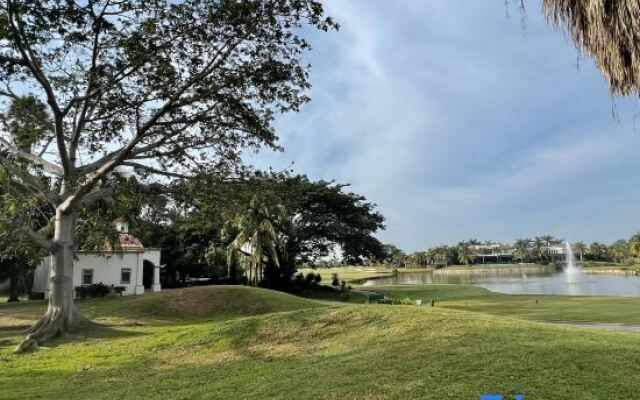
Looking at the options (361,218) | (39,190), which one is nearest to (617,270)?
(361,218)

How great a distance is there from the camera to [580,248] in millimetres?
142625

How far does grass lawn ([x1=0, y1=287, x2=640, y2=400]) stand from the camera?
6.57 metres

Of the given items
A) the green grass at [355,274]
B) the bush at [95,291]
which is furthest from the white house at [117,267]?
the green grass at [355,274]

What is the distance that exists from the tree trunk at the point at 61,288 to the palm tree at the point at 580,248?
490 ft

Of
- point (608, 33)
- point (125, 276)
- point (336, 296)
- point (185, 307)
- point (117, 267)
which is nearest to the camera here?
point (608, 33)

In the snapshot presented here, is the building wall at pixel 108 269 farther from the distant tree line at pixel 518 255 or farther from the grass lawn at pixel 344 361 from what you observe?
the distant tree line at pixel 518 255

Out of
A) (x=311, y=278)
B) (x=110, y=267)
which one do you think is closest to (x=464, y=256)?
(x=311, y=278)

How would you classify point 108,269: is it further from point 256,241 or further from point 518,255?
point 518,255

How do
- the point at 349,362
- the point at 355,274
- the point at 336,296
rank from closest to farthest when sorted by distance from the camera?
the point at 349,362 → the point at 336,296 → the point at 355,274

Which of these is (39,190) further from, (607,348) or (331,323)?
(607,348)

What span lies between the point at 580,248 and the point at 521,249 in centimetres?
1574

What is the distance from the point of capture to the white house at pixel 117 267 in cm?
3509

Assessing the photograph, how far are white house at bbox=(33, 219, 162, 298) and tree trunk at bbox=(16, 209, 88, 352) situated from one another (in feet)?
54.4

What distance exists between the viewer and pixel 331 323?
11.8m
